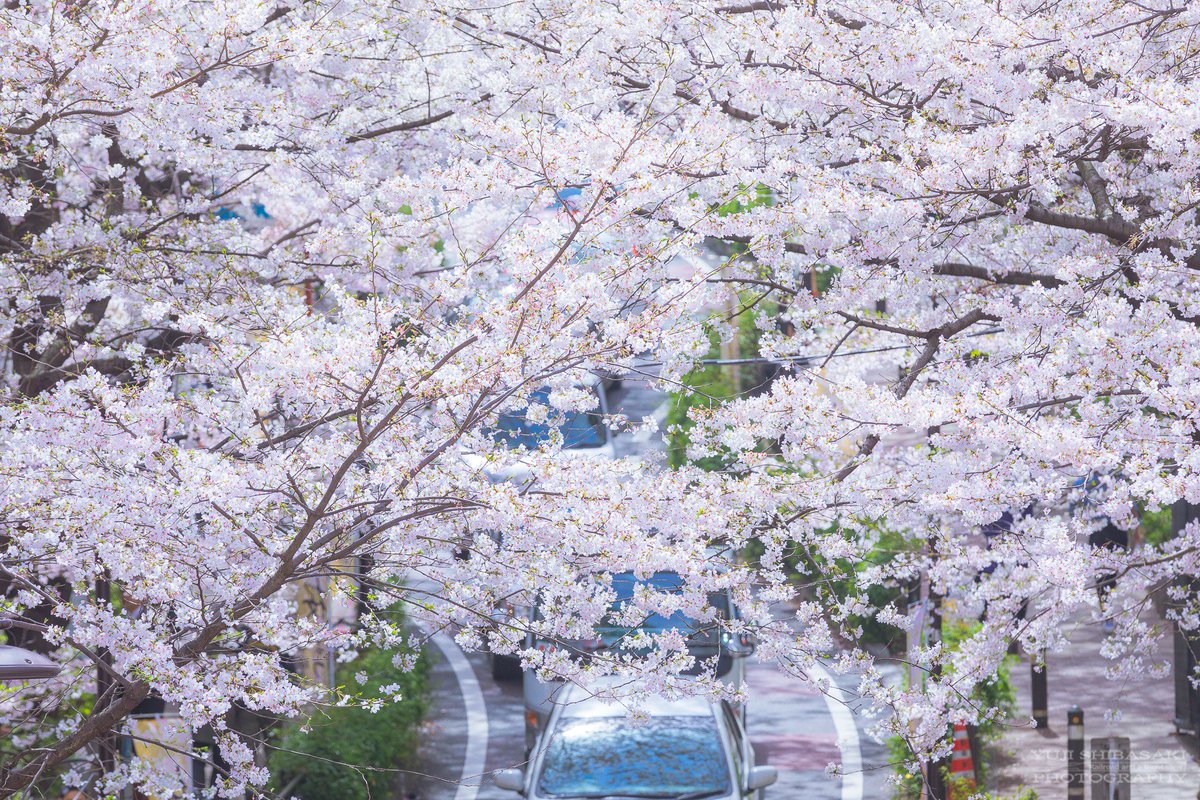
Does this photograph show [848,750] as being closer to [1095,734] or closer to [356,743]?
[1095,734]

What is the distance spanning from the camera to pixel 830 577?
320 inches

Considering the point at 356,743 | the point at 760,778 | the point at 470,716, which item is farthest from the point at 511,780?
Result: the point at 470,716

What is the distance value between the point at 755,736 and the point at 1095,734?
363 cm

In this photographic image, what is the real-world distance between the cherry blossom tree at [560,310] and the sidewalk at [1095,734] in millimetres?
3589

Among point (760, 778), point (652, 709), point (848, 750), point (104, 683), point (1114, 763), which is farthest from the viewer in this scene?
point (848, 750)

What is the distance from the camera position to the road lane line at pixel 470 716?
1331 cm

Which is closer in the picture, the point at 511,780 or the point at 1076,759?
the point at 511,780

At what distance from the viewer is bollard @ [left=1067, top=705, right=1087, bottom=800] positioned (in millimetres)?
11008

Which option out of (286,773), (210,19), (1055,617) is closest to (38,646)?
(286,773)

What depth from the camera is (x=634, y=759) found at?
972 cm

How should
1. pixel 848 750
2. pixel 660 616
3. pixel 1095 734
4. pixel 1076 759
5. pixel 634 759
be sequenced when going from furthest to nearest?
pixel 1095 734 < pixel 848 750 < pixel 1076 759 < pixel 660 616 < pixel 634 759

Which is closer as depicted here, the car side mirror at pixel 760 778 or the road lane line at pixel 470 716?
the car side mirror at pixel 760 778

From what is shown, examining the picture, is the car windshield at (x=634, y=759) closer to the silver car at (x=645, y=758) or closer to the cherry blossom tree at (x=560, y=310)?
the silver car at (x=645, y=758)

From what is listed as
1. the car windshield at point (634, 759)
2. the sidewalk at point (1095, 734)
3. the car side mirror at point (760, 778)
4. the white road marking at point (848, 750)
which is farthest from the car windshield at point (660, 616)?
the sidewalk at point (1095, 734)
